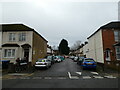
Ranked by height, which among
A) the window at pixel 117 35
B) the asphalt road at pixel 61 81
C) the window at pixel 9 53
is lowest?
the asphalt road at pixel 61 81

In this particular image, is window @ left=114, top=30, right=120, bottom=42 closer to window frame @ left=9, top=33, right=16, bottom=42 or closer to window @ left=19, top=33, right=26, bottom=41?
window @ left=19, top=33, right=26, bottom=41

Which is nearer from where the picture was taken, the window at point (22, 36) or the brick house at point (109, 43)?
the brick house at point (109, 43)

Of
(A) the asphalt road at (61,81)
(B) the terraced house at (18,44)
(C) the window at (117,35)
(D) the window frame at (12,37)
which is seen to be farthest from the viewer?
(D) the window frame at (12,37)

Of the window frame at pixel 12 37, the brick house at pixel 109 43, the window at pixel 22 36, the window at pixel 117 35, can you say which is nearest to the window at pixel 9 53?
the window frame at pixel 12 37

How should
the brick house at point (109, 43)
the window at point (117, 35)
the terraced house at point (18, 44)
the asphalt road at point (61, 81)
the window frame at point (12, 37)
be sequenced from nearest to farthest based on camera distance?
the asphalt road at point (61, 81) < the brick house at point (109, 43) < the window at point (117, 35) < the terraced house at point (18, 44) < the window frame at point (12, 37)

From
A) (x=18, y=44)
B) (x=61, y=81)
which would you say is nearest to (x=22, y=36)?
(x=18, y=44)

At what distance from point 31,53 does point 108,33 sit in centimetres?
1472

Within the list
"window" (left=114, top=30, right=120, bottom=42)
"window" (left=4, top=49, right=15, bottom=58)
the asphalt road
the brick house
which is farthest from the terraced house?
"window" (left=114, top=30, right=120, bottom=42)

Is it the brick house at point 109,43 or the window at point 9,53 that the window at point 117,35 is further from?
the window at point 9,53

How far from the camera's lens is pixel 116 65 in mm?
14812

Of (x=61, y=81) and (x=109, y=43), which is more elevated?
(x=109, y=43)

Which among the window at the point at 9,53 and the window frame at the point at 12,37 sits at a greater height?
the window frame at the point at 12,37

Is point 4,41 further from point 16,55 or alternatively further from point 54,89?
point 54,89

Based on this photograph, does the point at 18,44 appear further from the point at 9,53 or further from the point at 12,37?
the point at 9,53
